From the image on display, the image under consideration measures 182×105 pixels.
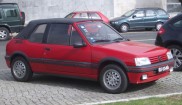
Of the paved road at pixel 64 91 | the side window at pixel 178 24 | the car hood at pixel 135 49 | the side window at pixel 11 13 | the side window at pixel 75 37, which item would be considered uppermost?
the side window at pixel 11 13

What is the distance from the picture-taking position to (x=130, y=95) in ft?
27.9

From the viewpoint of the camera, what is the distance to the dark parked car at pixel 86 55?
28.1 feet

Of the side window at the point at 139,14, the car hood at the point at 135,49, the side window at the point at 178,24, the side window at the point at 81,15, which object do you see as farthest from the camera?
the side window at the point at 139,14

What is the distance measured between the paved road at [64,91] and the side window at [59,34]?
962 millimetres

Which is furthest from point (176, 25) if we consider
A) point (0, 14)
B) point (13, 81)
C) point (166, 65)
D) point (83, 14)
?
point (83, 14)

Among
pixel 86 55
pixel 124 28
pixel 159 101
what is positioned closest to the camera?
pixel 159 101

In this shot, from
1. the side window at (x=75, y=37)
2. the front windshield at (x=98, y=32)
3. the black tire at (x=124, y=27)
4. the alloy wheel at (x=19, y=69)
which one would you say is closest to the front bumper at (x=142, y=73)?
the front windshield at (x=98, y=32)

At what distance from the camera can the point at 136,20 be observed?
91.6 feet

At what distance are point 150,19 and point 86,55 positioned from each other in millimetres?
19873

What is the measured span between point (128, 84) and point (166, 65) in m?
0.93

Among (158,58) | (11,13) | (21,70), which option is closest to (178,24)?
(158,58)

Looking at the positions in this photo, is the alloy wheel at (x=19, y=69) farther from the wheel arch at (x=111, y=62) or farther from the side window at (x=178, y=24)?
the side window at (x=178, y=24)

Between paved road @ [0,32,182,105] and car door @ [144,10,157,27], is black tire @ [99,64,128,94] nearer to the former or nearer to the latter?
paved road @ [0,32,182,105]

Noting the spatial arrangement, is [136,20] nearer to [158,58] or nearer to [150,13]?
[150,13]
